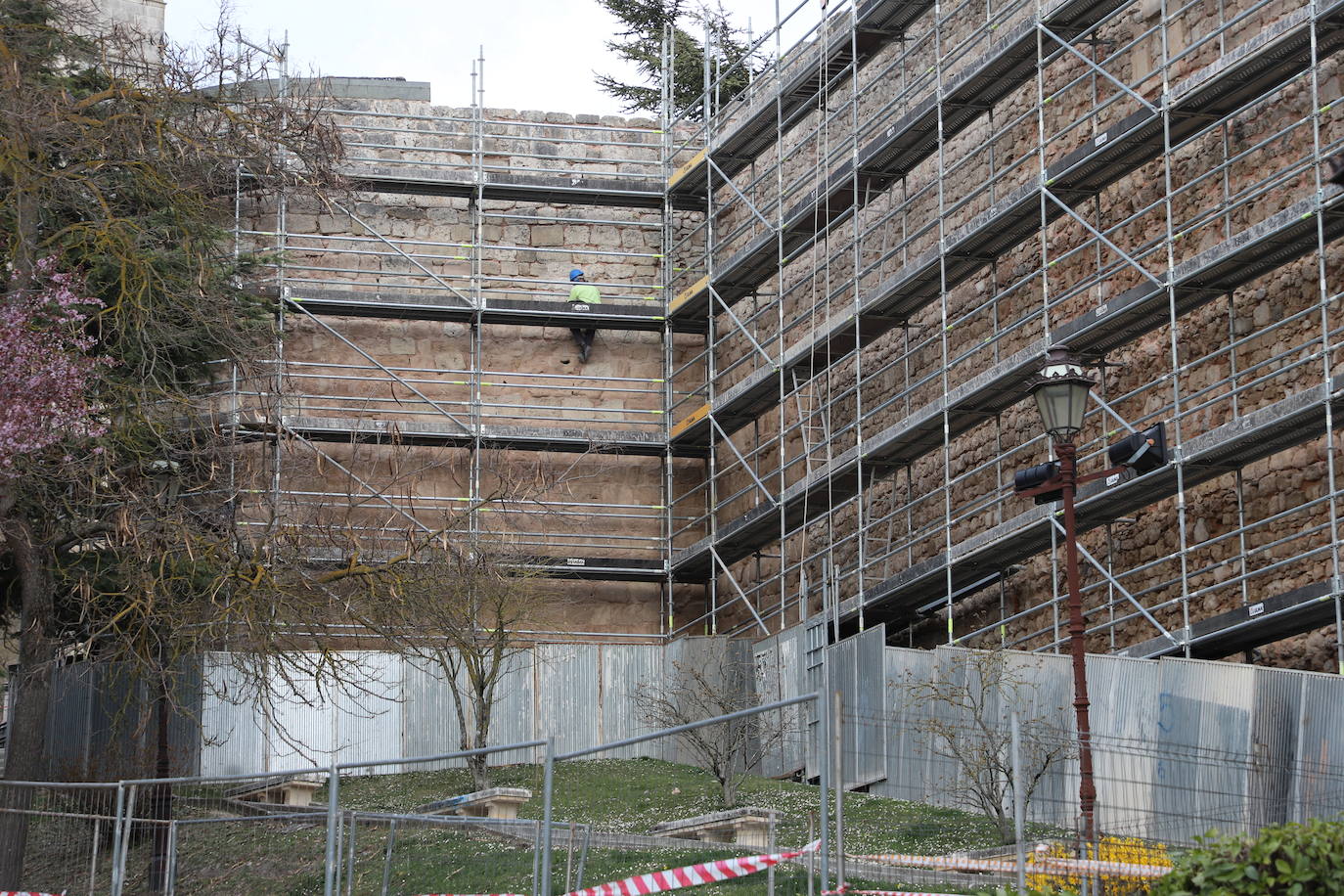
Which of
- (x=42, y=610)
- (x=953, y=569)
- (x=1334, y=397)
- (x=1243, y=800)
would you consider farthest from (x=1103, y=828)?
(x=42, y=610)

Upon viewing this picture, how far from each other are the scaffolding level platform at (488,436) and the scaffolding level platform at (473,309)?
1.62 meters

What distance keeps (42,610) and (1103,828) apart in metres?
10.5

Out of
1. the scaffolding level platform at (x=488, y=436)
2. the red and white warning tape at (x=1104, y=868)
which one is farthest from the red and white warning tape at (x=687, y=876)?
the scaffolding level platform at (x=488, y=436)

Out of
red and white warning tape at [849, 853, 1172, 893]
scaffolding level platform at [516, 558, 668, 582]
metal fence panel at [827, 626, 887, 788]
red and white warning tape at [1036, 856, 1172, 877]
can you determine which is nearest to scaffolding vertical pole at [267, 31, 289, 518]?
scaffolding level platform at [516, 558, 668, 582]

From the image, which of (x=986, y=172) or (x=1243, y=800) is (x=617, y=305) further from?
(x=1243, y=800)

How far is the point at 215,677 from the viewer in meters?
22.3

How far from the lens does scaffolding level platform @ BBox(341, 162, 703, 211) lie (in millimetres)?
27062

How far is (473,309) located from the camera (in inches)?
1038

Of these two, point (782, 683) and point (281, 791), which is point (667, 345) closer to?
point (782, 683)

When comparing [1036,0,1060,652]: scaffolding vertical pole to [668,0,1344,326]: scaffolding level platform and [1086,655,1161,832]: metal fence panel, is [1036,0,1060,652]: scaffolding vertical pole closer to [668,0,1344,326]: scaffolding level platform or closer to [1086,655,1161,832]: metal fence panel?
[668,0,1344,326]: scaffolding level platform

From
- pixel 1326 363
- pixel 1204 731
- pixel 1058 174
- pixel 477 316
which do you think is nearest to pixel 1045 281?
pixel 1058 174

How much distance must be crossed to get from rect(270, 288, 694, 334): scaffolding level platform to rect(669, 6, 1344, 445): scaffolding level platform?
310cm

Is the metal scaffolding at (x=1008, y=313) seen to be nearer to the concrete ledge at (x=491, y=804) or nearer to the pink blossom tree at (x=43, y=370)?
the concrete ledge at (x=491, y=804)

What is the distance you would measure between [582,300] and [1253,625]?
14.0m
